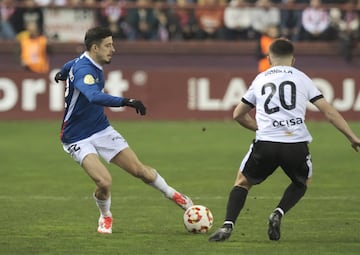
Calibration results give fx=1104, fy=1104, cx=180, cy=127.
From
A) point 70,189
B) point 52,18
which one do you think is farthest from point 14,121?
point 70,189

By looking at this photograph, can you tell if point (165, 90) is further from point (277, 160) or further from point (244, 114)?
point (277, 160)

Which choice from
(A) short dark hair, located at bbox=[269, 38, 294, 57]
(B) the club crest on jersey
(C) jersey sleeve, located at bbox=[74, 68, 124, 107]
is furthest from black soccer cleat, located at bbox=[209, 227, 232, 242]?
(B) the club crest on jersey

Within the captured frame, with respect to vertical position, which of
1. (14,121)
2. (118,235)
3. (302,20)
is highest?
(118,235)

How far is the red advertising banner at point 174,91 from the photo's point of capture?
24.5 m

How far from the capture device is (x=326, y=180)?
15.3 m

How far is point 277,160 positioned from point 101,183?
1777mm

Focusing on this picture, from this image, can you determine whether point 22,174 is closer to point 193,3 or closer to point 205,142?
point 205,142

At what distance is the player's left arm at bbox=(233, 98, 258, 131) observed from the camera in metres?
9.85

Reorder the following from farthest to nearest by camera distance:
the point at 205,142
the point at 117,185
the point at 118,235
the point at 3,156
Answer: the point at 205,142, the point at 3,156, the point at 117,185, the point at 118,235

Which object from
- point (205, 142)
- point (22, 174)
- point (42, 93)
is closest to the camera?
point (22, 174)

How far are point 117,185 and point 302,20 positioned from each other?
1222 centimetres

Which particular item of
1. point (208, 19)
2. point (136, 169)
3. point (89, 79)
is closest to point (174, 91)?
point (208, 19)

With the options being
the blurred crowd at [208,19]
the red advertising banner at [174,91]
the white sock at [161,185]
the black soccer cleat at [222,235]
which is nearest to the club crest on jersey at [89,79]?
the white sock at [161,185]

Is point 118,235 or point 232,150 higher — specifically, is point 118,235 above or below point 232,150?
A: above
